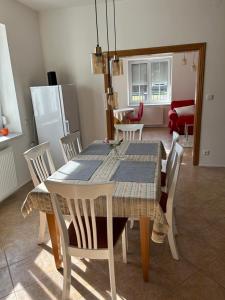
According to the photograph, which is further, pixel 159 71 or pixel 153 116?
pixel 153 116

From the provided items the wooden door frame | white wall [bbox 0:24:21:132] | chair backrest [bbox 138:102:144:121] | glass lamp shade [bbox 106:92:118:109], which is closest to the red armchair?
chair backrest [bbox 138:102:144:121]

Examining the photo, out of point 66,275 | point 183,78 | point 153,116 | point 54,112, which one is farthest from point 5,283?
point 183,78

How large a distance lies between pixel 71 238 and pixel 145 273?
0.64 m

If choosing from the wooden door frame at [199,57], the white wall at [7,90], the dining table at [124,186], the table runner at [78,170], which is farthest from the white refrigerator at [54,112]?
the table runner at [78,170]

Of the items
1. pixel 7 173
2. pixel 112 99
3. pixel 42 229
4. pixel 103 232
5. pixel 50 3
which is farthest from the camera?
pixel 50 3

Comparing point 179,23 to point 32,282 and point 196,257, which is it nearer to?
point 196,257

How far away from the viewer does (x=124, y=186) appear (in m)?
1.64

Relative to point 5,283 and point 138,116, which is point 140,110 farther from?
point 5,283

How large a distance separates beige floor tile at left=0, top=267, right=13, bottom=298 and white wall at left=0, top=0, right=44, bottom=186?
1772 mm

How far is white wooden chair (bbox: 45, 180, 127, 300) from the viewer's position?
1.28 meters

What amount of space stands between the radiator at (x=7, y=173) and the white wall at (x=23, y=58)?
0.75 feet

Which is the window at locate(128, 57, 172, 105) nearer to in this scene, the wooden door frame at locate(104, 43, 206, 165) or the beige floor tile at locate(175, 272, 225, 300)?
the wooden door frame at locate(104, 43, 206, 165)

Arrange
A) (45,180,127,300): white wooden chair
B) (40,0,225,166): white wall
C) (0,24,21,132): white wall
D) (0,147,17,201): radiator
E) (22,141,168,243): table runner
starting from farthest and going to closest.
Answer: (40,0,225,166): white wall < (0,24,21,132): white wall < (0,147,17,201): radiator < (22,141,168,243): table runner < (45,180,127,300): white wooden chair

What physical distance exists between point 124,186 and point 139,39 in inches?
115
